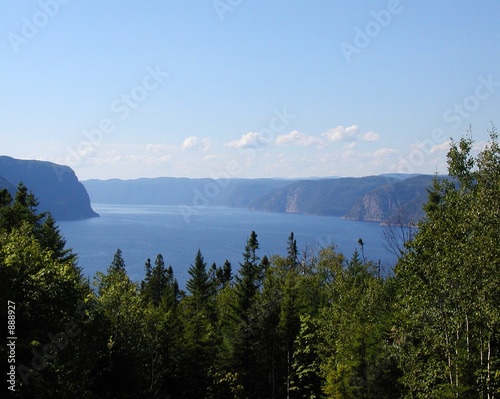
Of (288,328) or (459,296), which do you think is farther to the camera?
(288,328)

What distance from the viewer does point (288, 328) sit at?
134 feet

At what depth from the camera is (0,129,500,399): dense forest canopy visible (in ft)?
67.0

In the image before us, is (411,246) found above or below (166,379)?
above

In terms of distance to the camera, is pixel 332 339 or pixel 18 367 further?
pixel 332 339

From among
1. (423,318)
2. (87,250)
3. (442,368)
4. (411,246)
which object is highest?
(411,246)

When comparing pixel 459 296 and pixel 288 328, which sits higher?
pixel 459 296

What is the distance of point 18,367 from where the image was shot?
61.2ft

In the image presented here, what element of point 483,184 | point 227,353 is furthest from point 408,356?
point 227,353

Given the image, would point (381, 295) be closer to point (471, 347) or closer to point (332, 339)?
point (332, 339)

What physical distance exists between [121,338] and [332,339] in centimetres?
1377

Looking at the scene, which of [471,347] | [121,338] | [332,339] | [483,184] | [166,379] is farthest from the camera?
[166,379]

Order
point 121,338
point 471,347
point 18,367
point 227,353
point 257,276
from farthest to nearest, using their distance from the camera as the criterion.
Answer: point 257,276, point 227,353, point 121,338, point 471,347, point 18,367

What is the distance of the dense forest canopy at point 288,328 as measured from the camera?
20422 mm

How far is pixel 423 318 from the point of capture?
2255 cm
